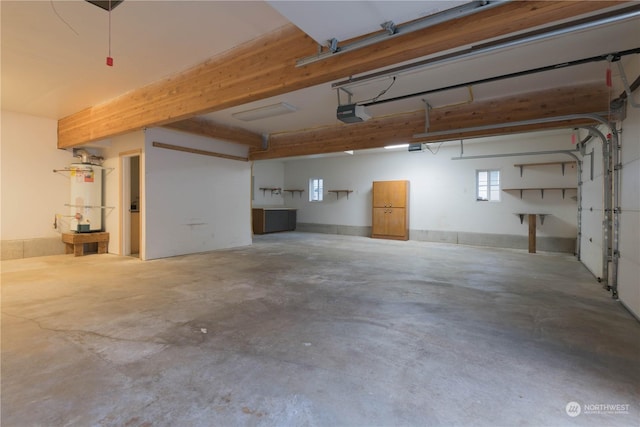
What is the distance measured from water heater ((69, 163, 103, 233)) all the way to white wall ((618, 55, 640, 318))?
8.50m

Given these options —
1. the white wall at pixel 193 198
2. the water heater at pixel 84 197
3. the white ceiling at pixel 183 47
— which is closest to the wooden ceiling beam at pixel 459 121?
the white ceiling at pixel 183 47

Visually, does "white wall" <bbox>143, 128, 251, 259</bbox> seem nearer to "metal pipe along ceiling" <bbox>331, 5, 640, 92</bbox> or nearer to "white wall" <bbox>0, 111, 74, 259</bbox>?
"white wall" <bbox>0, 111, 74, 259</bbox>

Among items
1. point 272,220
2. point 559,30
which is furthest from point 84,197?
point 559,30

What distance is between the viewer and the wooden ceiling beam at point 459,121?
4121mm

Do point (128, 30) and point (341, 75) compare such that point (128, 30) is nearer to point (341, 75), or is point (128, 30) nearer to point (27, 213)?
point (341, 75)

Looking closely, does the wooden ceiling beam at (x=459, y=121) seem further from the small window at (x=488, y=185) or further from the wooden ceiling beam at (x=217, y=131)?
the small window at (x=488, y=185)

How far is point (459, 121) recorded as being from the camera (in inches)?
194

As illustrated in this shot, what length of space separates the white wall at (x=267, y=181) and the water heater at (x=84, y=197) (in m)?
5.14

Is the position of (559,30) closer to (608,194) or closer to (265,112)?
(608,194)

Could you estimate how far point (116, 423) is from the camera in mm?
1484

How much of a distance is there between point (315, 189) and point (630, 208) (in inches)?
358

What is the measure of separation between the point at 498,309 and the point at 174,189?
234 inches

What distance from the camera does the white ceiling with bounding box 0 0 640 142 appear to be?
2525 millimetres

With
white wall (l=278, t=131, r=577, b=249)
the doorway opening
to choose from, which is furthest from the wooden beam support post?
the doorway opening
